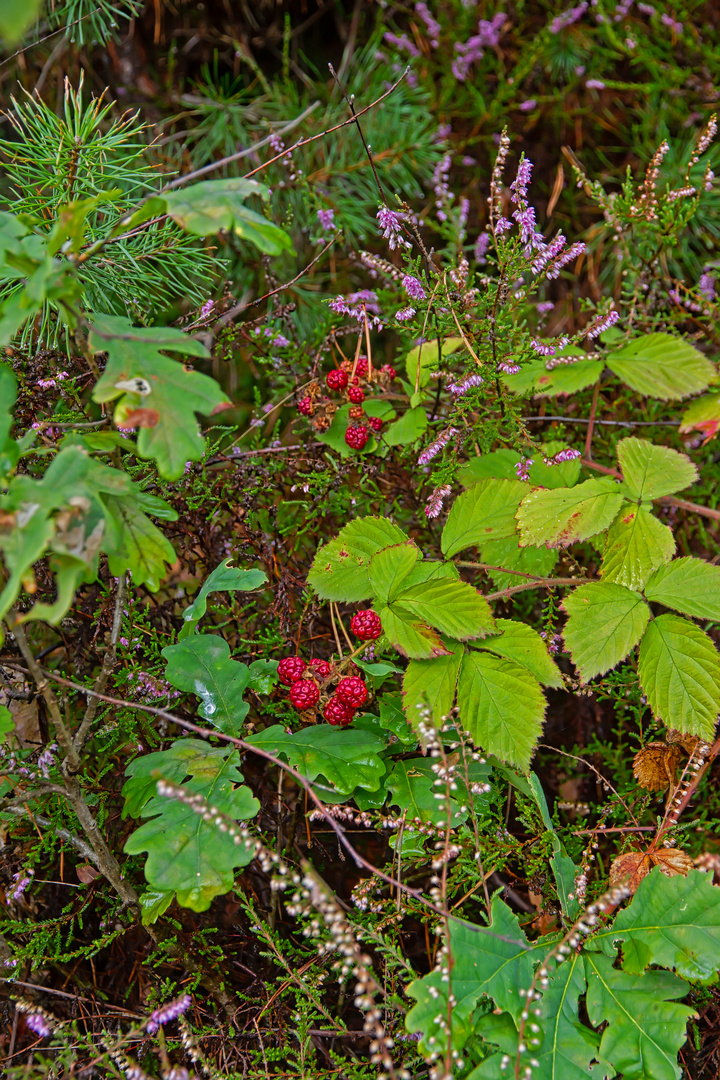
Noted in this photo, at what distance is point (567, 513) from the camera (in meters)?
1.43

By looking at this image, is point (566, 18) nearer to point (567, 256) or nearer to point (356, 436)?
point (567, 256)

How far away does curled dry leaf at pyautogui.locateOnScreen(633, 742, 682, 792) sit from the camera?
145 cm

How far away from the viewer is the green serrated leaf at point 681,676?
1.31 meters

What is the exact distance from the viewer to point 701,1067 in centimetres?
134

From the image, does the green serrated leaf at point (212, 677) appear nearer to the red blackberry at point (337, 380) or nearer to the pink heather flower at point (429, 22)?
the red blackberry at point (337, 380)

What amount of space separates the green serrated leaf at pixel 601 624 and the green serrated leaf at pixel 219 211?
81 cm

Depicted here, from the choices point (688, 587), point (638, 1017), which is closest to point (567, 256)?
point (688, 587)

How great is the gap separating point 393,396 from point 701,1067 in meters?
1.41

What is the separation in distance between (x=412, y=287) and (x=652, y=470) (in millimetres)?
608

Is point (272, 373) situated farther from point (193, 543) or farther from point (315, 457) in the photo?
point (193, 543)

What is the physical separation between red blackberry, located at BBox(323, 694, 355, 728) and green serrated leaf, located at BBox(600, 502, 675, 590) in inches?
21.4

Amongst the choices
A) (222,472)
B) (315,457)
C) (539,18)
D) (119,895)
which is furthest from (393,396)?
(539,18)

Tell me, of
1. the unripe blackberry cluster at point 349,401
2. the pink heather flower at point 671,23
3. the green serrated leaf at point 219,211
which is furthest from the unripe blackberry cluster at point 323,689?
the pink heather flower at point 671,23

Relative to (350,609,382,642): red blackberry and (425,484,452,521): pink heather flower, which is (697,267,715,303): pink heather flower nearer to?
(425,484,452,521): pink heather flower
